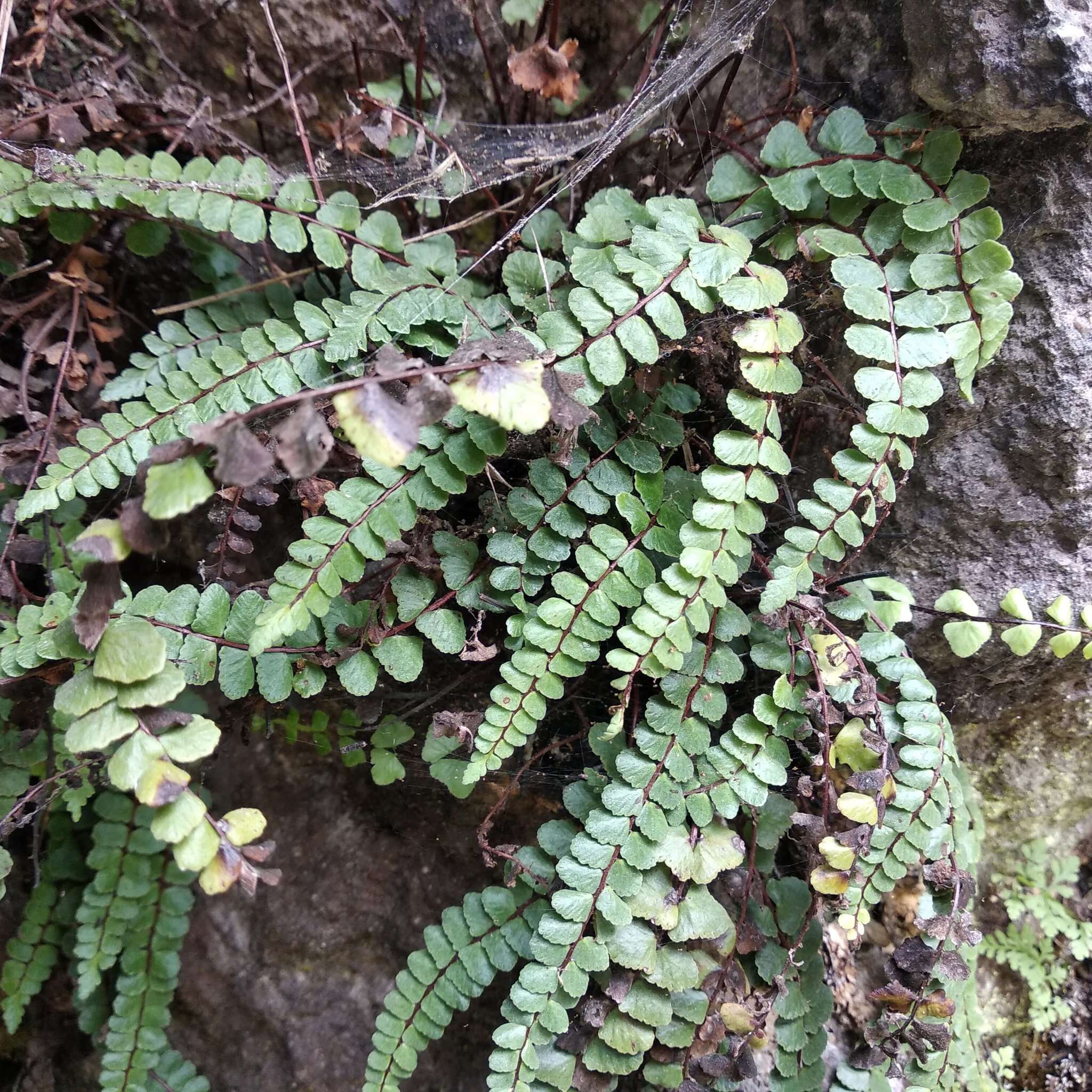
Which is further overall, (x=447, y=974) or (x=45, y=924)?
(x=45, y=924)

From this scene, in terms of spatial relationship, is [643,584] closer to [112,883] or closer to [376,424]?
[376,424]

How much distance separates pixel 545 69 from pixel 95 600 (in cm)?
147

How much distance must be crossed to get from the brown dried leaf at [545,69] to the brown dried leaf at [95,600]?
53.8 inches

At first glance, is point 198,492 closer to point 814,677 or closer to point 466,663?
point 466,663

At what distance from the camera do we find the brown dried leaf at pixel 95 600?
96 centimetres

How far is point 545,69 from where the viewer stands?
1.62m

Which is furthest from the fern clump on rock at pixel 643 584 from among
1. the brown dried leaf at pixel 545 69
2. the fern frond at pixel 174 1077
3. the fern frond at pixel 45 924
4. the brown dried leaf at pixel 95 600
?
the fern frond at pixel 174 1077

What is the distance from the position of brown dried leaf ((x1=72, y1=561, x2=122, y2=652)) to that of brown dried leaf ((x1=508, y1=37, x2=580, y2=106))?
53.8 inches

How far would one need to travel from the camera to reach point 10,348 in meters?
1.82

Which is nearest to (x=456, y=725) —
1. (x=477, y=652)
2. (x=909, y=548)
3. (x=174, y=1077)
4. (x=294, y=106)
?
(x=477, y=652)

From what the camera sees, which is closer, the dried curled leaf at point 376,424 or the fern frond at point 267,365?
the dried curled leaf at point 376,424

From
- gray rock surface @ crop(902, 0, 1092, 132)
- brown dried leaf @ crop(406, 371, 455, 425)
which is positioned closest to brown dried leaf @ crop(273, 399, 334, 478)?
brown dried leaf @ crop(406, 371, 455, 425)

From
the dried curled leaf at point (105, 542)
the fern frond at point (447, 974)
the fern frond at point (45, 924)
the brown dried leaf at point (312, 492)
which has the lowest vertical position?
the fern frond at point (45, 924)

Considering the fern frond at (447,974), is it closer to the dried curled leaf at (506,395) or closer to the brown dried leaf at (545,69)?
the dried curled leaf at (506,395)
